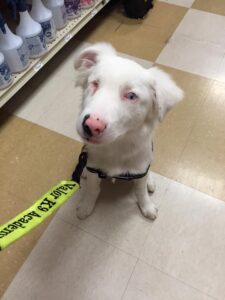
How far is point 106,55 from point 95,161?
1.06 feet

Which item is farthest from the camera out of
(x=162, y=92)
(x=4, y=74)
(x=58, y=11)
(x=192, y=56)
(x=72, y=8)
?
(x=192, y=56)

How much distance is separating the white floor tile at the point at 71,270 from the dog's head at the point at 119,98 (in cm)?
50

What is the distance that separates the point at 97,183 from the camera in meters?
1.08

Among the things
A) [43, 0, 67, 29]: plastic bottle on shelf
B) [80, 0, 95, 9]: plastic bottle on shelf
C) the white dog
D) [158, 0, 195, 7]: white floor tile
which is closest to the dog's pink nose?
the white dog

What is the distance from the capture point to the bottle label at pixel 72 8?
1.63 meters

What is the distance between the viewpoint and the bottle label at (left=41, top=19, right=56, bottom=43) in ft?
4.80

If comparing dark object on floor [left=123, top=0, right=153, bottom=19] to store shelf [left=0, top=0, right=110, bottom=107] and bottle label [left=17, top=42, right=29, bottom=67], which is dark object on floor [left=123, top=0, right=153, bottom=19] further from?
bottle label [left=17, top=42, right=29, bottom=67]

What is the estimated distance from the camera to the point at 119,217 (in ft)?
3.81

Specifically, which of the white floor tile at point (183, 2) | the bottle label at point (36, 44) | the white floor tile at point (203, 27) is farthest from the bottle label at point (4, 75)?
the white floor tile at point (183, 2)

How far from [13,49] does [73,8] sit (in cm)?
52

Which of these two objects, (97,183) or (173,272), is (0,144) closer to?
(97,183)

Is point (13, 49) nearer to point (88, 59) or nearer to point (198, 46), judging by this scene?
point (88, 59)

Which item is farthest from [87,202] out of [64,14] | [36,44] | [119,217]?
[64,14]

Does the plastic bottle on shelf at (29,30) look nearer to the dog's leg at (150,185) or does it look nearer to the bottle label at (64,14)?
the bottle label at (64,14)
